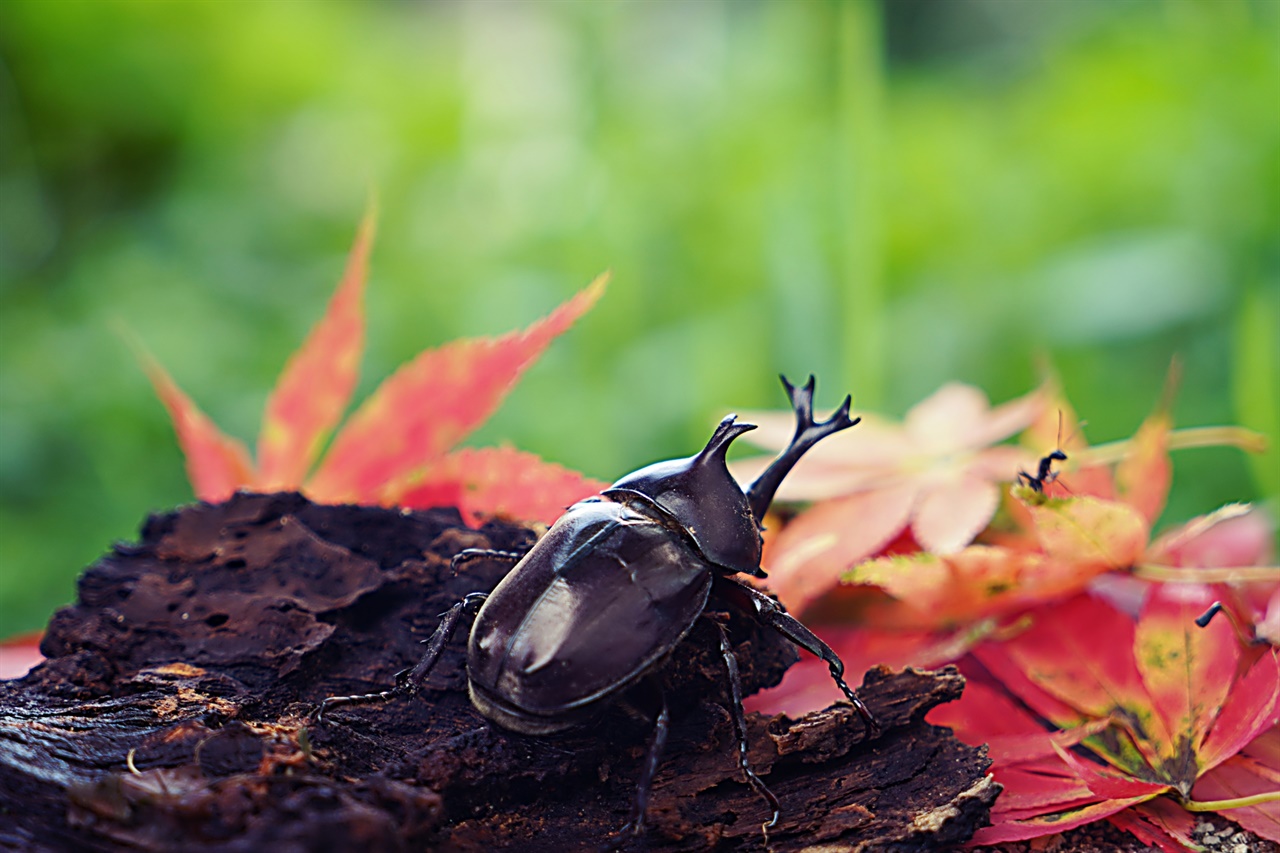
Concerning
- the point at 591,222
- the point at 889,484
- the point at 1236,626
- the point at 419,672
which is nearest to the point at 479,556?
the point at 419,672

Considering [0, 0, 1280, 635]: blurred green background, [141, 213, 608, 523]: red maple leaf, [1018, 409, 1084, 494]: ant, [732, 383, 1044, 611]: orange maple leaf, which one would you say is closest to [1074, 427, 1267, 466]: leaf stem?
[732, 383, 1044, 611]: orange maple leaf

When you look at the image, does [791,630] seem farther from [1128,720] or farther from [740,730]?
[1128,720]

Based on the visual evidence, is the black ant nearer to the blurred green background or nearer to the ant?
the ant

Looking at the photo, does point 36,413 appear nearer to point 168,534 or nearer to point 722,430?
point 168,534

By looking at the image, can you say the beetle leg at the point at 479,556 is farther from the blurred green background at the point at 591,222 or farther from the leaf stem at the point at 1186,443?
the blurred green background at the point at 591,222

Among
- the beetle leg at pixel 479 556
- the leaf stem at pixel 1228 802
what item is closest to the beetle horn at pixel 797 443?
the beetle leg at pixel 479 556

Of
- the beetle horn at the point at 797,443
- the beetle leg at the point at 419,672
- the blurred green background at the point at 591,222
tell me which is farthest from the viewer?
the blurred green background at the point at 591,222
